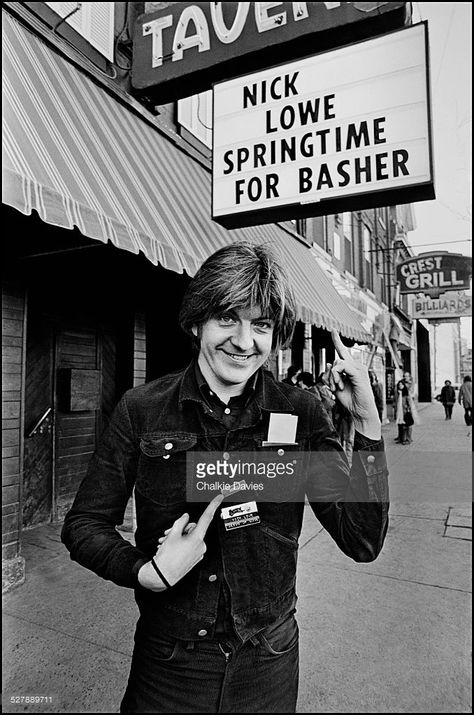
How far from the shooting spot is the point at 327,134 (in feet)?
10.7

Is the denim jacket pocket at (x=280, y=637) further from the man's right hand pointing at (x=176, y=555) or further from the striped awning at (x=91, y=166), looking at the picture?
the striped awning at (x=91, y=166)

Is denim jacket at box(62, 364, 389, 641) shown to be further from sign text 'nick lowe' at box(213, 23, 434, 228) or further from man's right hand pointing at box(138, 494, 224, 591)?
sign text 'nick lowe' at box(213, 23, 434, 228)

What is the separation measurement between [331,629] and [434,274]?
1098cm

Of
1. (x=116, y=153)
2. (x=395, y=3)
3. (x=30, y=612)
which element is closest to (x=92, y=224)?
(x=116, y=153)

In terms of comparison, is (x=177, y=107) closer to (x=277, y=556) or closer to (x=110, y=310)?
(x=110, y=310)

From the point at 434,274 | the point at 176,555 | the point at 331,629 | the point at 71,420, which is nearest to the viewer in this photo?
the point at 176,555

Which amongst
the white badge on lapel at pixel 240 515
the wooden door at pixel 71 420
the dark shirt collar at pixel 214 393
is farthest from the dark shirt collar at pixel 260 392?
the wooden door at pixel 71 420

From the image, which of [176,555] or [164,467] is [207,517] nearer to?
[176,555]

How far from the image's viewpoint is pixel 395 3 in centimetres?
306

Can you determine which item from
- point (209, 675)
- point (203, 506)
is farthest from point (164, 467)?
point (209, 675)

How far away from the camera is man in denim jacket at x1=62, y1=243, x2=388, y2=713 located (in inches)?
50.6

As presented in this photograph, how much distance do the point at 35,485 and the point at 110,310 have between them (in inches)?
83.2

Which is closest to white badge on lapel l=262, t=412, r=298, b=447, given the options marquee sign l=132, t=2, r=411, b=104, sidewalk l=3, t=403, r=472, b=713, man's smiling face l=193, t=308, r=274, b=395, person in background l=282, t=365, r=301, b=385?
man's smiling face l=193, t=308, r=274, b=395

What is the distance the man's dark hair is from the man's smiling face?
1.0 inches
